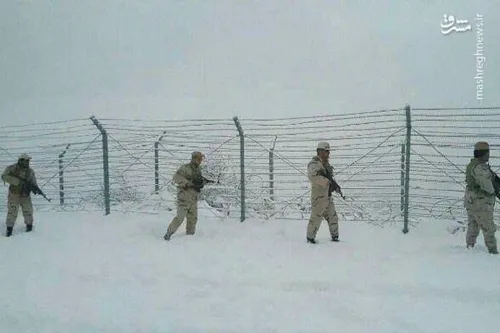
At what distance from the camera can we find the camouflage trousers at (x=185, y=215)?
27.1 feet

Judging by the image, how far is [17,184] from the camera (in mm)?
9000

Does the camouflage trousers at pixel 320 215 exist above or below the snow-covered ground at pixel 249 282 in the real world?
above

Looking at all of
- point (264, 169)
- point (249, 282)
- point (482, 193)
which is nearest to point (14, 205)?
point (264, 169)

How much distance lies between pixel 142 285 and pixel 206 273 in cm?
89

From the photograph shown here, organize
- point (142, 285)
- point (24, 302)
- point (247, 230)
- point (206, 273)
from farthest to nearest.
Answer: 1. point (247, 230)
2. point (206, 273)
3. point (142, 285)
4. point (24, 302)

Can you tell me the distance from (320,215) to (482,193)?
2402 millimetres

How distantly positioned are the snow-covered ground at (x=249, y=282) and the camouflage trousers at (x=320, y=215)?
25 cm

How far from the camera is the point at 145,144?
37.8 ft

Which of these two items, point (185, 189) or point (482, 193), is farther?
point (185, 189)

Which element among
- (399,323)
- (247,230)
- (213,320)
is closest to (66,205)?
(247,230)

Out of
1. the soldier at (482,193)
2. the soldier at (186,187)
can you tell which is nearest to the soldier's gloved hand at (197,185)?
the soldier at (186,187)

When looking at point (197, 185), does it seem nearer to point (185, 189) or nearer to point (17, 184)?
point (185, 189)

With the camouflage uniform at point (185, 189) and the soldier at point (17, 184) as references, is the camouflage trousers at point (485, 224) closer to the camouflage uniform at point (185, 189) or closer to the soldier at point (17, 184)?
the camouflage uniform at point (185, 189)

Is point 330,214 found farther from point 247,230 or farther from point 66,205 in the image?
point 66,205
